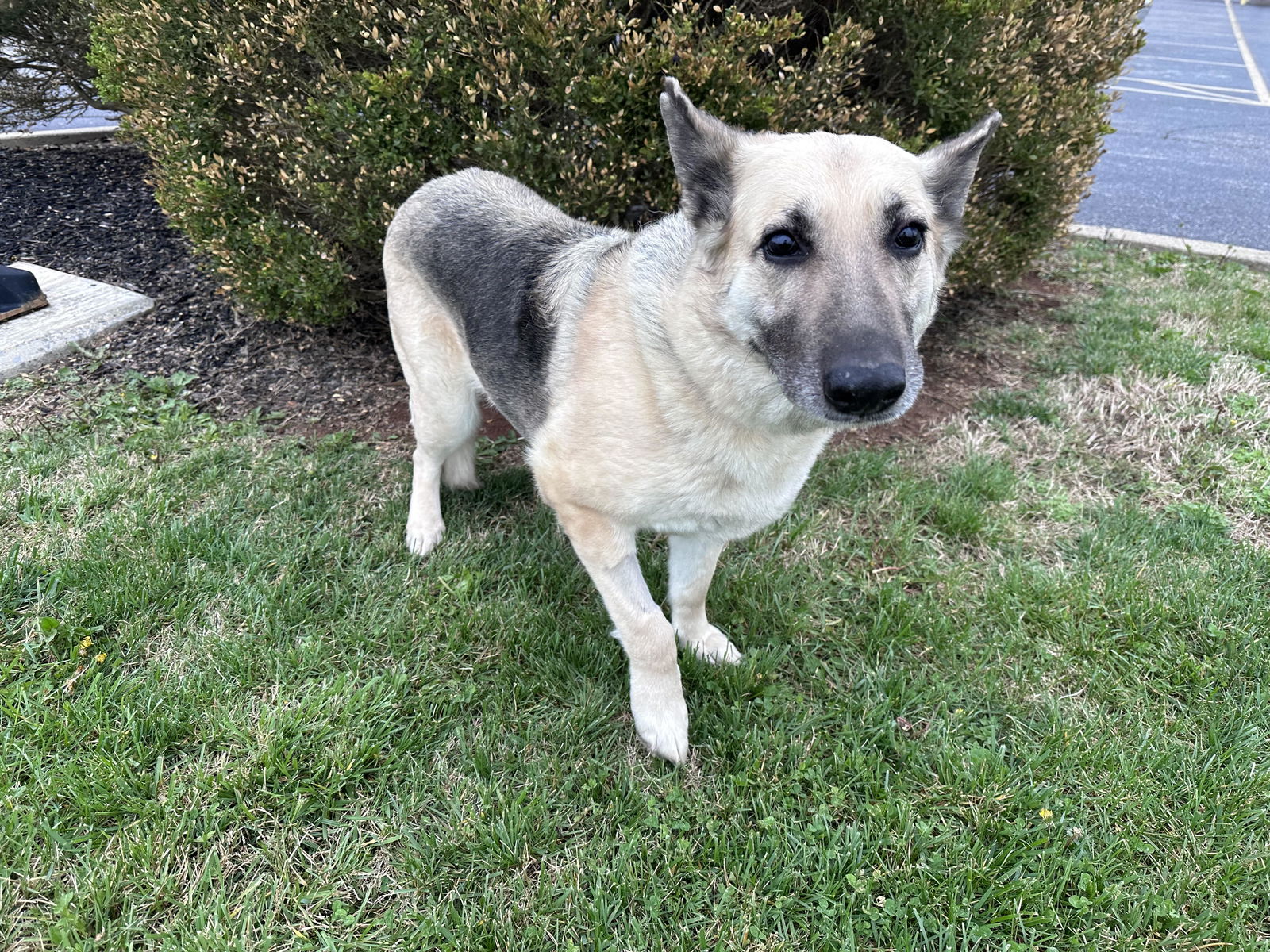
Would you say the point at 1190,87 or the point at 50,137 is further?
the point at 1190,87

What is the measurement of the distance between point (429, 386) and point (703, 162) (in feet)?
5.38

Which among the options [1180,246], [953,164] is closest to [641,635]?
[953,164]

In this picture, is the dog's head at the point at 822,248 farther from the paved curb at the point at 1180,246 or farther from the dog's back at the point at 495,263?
the paved curb at the point at 1180,246

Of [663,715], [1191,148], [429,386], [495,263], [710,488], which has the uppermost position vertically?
[495,263]

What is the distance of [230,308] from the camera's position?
4770 mm

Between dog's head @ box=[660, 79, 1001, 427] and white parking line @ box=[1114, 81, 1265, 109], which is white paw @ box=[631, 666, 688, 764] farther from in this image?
white parking line @ box=[1114, 81, 1265, 109]

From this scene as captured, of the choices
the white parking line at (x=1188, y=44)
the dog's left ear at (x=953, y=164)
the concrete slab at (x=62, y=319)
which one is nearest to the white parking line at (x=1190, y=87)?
the white parking line at (x=1188, y=44)

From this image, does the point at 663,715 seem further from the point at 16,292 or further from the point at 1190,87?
the point at 1190,87

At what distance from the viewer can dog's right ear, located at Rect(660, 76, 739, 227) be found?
6.66 ft

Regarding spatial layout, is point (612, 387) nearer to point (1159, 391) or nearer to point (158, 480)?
point (158, 480)

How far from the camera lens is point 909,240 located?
79.7 inches

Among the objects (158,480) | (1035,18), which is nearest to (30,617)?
(158,480)

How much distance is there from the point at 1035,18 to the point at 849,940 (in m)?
4.59

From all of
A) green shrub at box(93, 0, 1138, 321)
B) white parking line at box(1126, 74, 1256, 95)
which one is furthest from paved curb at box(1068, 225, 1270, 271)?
white parking line at box(1126, 74, 1256, 95)
